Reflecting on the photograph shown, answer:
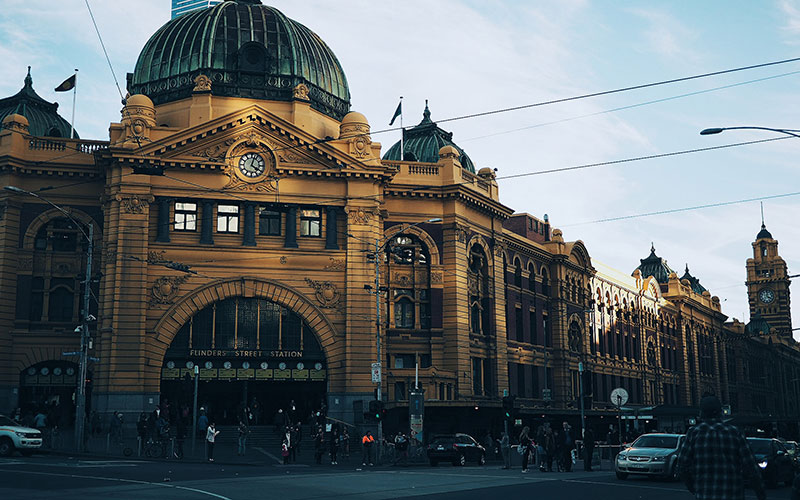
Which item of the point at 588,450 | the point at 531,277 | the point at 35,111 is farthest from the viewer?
the point at 531,277

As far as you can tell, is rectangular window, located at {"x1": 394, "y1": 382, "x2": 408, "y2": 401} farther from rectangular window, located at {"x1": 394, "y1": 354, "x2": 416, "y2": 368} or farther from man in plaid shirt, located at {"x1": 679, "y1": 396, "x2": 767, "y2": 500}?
man in plaid shirt, located at {"x1": 679, "y1": 396, "x2": 767, "y2": 500}

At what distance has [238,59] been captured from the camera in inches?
2319

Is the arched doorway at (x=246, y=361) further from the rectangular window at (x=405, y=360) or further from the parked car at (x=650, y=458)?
the parked car at (x=650, y=458)

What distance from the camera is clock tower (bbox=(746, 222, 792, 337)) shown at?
169125mm

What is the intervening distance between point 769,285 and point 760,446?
154192mm

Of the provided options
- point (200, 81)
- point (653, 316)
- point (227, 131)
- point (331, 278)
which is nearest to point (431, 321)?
point (331, 278)

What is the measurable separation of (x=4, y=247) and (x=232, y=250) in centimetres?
1326

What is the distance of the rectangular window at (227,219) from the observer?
52.9 m

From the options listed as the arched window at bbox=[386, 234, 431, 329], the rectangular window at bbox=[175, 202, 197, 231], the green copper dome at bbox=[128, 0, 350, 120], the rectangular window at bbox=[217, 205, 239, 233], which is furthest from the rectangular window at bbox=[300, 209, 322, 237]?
the green copper dome at bbox=[128, 0, 350, 120]

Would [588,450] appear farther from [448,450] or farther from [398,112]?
[398,112]

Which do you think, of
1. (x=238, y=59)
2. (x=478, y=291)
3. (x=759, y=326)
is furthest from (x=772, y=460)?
(x=759, y=326)

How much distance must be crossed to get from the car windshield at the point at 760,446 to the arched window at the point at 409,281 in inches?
1215

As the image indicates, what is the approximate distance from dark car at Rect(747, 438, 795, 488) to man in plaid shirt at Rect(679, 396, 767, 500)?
63.5 ft

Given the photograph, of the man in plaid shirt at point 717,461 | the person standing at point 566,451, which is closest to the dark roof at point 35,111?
the person standing at point 566,451
